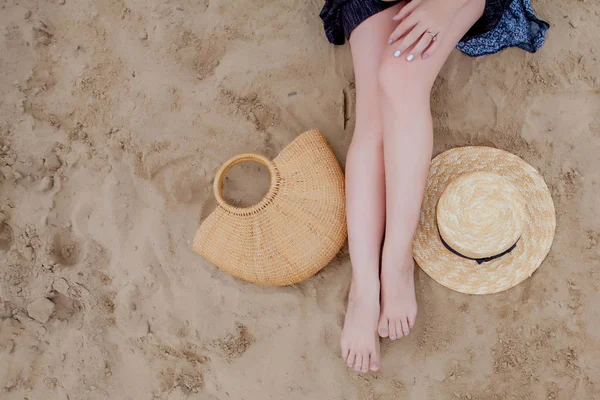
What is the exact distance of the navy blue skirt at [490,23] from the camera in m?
1.58

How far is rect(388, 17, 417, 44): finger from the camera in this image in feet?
4.79

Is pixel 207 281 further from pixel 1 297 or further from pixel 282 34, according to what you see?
pixel 282 34

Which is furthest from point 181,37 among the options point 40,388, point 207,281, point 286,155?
point 40,388

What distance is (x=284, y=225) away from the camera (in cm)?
169

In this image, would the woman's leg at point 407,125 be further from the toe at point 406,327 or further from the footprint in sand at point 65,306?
Result: the footprint in sand at point 65,306

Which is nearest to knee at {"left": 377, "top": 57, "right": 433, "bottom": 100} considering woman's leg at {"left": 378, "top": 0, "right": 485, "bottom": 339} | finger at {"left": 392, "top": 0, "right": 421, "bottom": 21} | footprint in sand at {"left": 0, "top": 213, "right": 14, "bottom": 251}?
woman's leg at {"left": 378, "top": 0, "right": 485, "bottom": 339}

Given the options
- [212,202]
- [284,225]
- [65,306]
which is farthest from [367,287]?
[65,306]

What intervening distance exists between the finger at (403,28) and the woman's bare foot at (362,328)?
30.0 inches

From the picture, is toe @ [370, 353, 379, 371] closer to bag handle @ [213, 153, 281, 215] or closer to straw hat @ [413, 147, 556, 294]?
straw hat @ [413, 147, 556, 294]

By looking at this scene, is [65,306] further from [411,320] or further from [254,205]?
[411,320]

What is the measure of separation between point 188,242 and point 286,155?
20.2 inches

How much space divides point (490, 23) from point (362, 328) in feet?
3.52

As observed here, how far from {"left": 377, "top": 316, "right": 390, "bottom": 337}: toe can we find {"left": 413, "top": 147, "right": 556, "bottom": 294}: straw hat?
0.74 feet

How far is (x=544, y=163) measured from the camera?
1.83 meters
